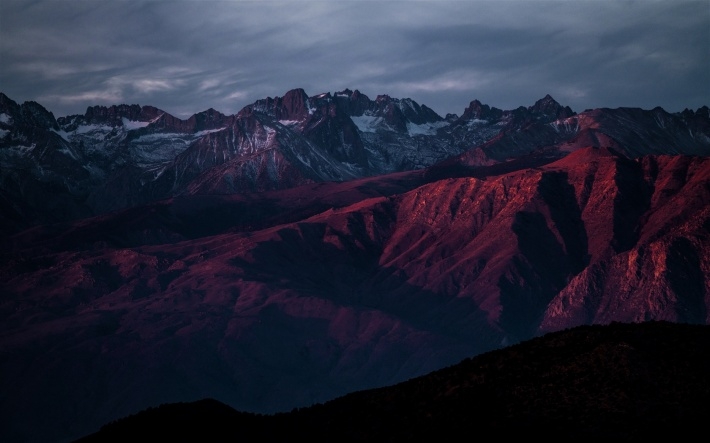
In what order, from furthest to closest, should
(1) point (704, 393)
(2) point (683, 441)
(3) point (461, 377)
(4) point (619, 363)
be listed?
(3) point (461, 377)
(4) point (619, 363)
(1) point (704, 393)
(2) point (683, 441)

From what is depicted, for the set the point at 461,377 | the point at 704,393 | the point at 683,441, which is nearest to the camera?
the point at 683,441

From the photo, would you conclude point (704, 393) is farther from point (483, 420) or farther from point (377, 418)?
point (377, 418)

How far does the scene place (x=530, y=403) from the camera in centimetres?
7012

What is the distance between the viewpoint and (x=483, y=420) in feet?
226

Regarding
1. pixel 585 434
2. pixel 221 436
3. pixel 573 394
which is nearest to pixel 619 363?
pixel 573 394

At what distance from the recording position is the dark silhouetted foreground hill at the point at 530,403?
66.6 m

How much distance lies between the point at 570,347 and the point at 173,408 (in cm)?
2709

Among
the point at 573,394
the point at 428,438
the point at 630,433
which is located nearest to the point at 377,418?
the point at 428,438

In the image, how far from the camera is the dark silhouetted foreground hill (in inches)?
2621

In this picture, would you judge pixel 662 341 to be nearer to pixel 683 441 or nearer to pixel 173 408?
pixel 683 441

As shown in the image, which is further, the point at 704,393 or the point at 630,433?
the point at 704,393

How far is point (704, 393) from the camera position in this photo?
223 ft

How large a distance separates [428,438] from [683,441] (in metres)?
15.0

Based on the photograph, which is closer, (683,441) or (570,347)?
(683,441)
